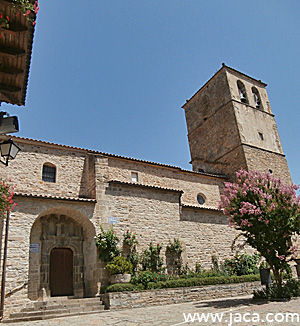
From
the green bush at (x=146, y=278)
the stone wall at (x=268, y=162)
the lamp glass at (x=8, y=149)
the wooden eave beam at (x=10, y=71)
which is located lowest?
the green bush at (x=146, y=278)

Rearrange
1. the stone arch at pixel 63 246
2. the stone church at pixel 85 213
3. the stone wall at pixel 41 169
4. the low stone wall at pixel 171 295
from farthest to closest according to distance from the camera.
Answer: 1. the stone wall at pixel 41 169
2. the stone arch at pixel 63 246
3. the stone church at pixel 85 213
4. the low stone wall at pixel 171 295

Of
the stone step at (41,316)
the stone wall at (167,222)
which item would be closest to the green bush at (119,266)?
the stone wall at (167,222)

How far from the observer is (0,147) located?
5.87 m

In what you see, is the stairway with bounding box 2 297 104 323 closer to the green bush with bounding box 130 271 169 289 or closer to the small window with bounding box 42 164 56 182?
the green bush with bounding box 130 271 169 289

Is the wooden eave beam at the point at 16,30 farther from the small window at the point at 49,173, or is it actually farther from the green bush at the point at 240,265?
the green bush at the point at 240,265

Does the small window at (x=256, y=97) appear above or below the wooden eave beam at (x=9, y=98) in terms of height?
above

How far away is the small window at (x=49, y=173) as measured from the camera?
14297mm

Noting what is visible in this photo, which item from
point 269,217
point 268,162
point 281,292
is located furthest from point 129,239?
point 268,162

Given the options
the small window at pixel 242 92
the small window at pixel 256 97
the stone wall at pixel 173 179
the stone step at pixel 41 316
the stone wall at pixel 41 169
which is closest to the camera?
the stone step at pixel 41 316

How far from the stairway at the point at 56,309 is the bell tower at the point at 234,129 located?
1443 cm

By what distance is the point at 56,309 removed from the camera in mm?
10047

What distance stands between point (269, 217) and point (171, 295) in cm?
521

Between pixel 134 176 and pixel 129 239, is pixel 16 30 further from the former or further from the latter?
pixel 134 176

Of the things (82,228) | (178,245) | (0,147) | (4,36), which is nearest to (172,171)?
(178,245)
